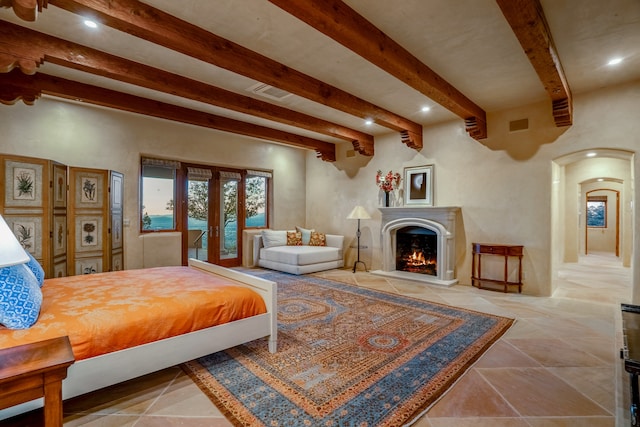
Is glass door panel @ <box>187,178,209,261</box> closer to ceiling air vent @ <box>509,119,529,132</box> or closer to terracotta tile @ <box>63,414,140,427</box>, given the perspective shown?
terracotta tile @ <box>63,414,140,427</box>

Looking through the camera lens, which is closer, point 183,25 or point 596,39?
point 183,25

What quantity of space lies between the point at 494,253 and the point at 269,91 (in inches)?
161

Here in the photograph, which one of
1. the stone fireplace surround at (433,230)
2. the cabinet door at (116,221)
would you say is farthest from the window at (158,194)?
the stone fireplace surround at (433,230)

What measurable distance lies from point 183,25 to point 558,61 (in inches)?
145

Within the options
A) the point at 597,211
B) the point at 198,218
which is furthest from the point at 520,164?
the point at 597,211

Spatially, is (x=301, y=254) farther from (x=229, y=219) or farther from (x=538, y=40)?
(x=538, y=40)

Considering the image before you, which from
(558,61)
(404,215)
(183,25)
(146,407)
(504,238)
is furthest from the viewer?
(404,215)

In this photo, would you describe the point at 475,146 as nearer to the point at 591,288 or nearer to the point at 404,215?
the point at 404,215

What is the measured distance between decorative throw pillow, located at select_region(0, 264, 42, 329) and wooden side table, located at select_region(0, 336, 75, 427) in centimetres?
50

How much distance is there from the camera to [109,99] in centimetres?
420

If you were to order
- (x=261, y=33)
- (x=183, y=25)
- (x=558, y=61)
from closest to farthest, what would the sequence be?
(x=183, y=25), (x=261, y=33), (x=558, y=61)

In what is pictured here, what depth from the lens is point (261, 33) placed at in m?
2.86

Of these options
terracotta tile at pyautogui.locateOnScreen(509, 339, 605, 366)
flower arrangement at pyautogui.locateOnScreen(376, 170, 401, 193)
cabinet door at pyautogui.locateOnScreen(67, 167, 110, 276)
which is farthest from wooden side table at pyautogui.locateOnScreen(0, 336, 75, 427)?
flower arrangement at pyautogui.locateOnScreen(376, 170, 401, 193)

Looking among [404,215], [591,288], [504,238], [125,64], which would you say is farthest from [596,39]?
[125,64]
